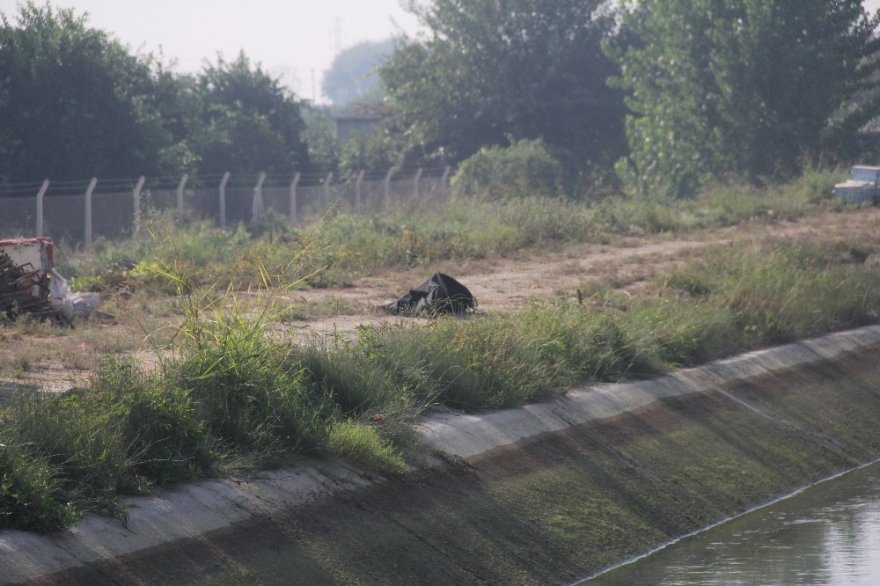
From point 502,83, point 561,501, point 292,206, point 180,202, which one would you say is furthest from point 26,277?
point 502,83

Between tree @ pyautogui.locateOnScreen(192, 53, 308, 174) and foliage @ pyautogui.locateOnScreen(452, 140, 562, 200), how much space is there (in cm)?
753

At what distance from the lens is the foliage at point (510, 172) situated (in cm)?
3624

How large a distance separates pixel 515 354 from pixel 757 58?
25915mm

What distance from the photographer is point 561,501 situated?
10953 millimetres

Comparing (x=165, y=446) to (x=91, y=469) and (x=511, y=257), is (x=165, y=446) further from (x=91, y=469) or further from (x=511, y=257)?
(x=511, y=257)

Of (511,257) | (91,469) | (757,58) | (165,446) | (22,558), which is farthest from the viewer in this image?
(757,58)

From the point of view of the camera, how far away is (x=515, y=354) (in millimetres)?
12680

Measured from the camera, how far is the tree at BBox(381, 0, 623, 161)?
152 feet

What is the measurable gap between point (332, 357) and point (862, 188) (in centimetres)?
2214

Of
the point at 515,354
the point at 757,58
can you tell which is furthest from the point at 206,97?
the point at 515,354

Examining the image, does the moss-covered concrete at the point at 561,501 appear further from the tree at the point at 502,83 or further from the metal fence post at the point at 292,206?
the tree at the point at 502,83

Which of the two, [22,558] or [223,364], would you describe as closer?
[22,558]

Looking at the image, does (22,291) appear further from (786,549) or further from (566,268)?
(566,268)

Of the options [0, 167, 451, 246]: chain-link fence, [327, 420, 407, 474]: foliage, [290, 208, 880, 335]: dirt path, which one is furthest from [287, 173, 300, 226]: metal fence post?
[327, 420, 407, 474]: foliage
